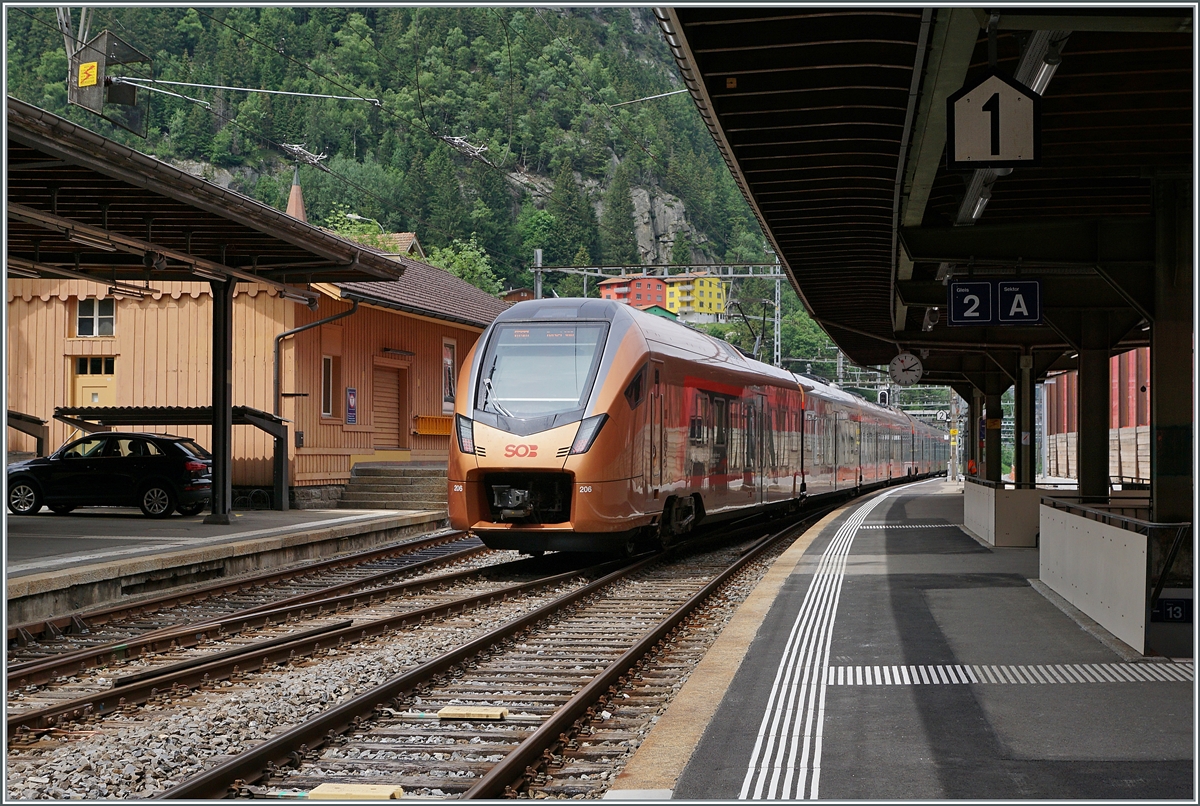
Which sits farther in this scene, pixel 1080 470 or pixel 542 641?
pixel 1080 470

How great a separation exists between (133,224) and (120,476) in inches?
212

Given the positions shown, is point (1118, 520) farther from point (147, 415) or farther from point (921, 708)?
point (147, 415)

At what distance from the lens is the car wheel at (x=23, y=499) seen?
19.6 m

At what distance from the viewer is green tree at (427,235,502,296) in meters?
93.2

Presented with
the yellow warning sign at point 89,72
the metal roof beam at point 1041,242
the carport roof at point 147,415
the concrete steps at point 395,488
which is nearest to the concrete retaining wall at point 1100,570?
the metal roof beam at point 1041,242

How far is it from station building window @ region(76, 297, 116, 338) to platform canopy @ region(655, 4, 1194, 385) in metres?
14.9

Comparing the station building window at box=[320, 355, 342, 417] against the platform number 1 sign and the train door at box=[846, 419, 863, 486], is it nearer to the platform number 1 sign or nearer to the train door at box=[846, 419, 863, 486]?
the train door at box=[846, 419, 863, 486]

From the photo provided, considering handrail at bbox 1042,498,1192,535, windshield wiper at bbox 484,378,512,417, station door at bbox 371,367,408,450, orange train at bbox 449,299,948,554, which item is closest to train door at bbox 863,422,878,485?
station door at bbox 371,367,408,450

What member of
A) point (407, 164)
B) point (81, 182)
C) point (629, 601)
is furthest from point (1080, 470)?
point (407, 164)

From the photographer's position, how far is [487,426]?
13508 millimetres

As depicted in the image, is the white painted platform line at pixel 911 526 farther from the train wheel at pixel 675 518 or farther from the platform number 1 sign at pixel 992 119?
the platform number 1 sign at pixel 992 119

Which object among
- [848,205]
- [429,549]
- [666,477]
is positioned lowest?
[429,549]

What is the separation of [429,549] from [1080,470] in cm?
945

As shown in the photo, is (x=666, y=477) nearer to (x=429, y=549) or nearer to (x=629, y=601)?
(x=629, y=601)
